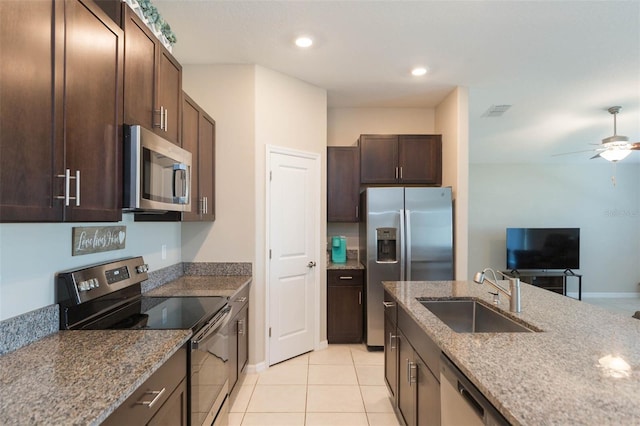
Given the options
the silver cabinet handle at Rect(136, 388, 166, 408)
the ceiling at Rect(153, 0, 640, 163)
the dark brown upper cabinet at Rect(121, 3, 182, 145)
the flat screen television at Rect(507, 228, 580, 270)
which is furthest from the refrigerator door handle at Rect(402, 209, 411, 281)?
the flat screen television at Rect(507, 228, 580, 270)

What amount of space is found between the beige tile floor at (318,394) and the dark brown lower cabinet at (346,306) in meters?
0.28

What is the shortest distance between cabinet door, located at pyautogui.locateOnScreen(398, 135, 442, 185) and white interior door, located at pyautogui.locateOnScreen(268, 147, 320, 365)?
112 centimetres

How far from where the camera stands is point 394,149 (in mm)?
3840

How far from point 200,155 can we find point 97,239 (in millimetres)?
1074

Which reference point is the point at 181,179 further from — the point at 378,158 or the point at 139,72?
the point at 378,158

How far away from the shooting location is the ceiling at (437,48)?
2.19m

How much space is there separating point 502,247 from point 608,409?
5952 mm

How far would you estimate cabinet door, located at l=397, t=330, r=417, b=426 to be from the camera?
1794 mm

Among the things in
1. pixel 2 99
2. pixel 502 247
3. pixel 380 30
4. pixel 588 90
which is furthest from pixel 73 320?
pixel 502 247

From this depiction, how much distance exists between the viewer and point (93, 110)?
1268 mm

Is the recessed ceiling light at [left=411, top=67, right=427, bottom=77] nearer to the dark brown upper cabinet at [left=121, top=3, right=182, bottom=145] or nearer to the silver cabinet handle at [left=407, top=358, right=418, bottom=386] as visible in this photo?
the dark brown upper cabinet at [left=121, top=3, right=182, bottom=145]

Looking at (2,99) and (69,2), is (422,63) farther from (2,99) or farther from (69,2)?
(2,99)

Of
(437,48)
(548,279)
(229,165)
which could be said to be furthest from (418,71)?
(548,279)

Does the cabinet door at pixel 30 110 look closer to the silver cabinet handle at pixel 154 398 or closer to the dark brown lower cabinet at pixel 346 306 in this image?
the silver cabinet handle at pixel 154 398
